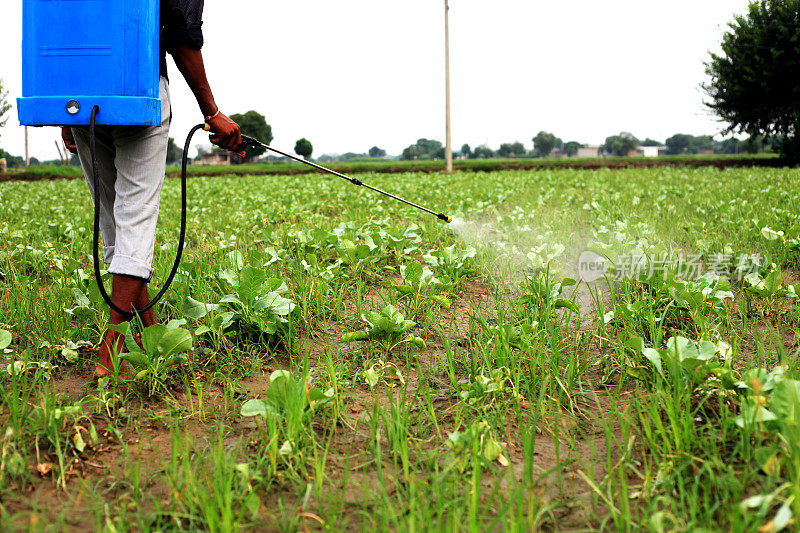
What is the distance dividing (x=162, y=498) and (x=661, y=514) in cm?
123

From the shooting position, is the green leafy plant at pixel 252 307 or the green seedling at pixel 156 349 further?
the green leafy plant at pixel 252 307

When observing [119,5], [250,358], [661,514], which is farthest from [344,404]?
[119,5]

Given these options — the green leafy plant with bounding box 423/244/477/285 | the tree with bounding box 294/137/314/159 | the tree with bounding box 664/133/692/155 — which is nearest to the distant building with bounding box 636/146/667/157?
the tree with bounding box 664/133/692/155

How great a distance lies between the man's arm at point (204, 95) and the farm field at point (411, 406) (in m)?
0.61

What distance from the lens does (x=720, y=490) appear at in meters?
1.45

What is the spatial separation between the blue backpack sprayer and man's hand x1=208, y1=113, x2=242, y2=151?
16.3 inches

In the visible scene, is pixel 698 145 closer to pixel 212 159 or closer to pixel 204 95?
pixel 212 159

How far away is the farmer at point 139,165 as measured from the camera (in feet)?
7.20

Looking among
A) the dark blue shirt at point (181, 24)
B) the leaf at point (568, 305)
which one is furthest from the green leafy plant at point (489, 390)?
the dark blue shirt at point (181, 24)

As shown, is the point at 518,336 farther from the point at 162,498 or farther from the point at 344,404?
the point at 162,498

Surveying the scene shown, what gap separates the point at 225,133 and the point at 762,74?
31.7 metres

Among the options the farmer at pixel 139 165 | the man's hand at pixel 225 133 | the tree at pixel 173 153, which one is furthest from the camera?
the tree at pixel 173 153

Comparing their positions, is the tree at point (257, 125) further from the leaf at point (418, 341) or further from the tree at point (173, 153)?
the leaf at point (418, 341)

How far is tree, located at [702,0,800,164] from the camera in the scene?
26812mm
